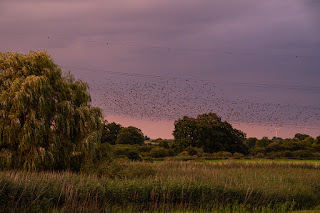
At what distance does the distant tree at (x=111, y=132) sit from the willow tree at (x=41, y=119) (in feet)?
133

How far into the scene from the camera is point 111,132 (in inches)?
2852

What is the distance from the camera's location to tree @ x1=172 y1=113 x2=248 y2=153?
6294 centimetres

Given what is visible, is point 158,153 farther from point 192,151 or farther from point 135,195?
point 135,195

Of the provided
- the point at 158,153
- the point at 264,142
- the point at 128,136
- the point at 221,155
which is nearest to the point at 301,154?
the point at 221,155

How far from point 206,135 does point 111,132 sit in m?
21.7

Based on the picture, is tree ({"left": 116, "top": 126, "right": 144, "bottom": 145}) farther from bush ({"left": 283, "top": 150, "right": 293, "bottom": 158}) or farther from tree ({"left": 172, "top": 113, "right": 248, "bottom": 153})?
bush ({"left": 283, "top": 150, "right": 293, "bottom": 158})

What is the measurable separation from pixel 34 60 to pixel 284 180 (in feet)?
76.9

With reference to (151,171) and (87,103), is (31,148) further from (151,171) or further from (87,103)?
(151,171)

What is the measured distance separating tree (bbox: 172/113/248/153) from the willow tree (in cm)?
3558

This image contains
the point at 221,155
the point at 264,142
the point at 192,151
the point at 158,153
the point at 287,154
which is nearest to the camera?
the point at 158,153

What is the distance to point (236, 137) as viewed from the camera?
2682 inches

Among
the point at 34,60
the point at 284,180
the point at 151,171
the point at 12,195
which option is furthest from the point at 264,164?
the point at 12,195

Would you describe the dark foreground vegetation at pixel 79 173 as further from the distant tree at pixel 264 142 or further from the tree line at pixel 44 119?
the distant tree at pixel 264 142

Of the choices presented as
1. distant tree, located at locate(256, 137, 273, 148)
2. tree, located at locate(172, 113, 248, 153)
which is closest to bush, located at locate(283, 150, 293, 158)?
tree, located at locate(172, 113, 248, 153)
